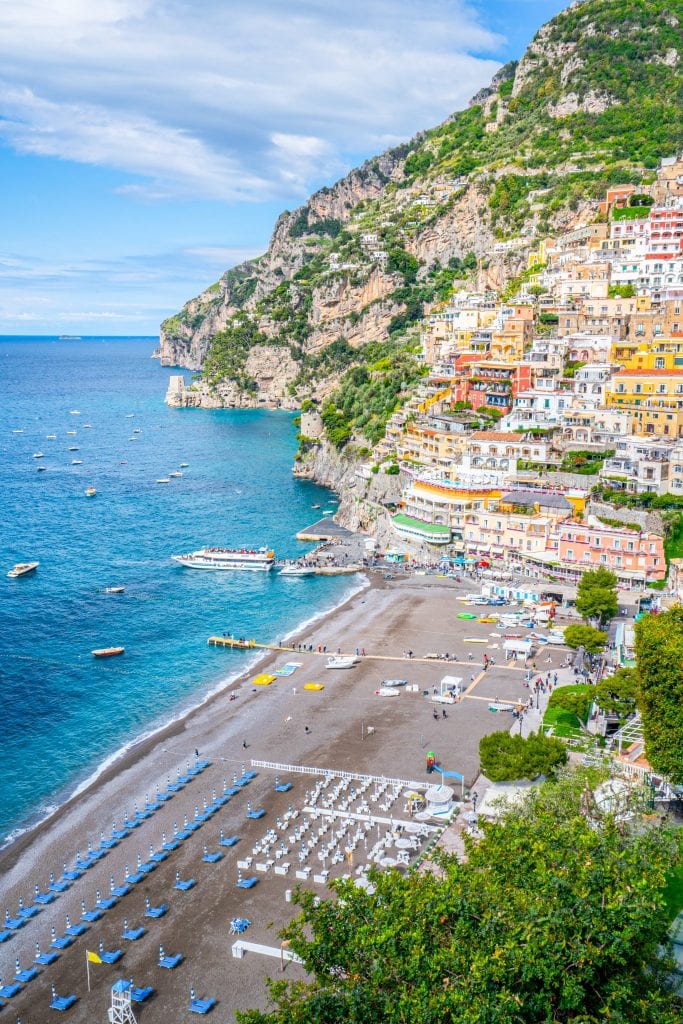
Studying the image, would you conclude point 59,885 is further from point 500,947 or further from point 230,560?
point 230,560

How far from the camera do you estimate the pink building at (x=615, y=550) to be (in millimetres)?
64312

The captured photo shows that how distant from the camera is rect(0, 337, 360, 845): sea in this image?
48.1 m

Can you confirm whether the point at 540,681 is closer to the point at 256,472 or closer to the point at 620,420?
the point at 620,420

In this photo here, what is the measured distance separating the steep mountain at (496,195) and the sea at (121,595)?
2183cm

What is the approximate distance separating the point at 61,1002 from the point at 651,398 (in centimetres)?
6779

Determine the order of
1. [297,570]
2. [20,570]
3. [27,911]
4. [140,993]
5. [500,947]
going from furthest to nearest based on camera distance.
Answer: [297,570]
[20,570]
[27,911]
[140,993]
[500,947]

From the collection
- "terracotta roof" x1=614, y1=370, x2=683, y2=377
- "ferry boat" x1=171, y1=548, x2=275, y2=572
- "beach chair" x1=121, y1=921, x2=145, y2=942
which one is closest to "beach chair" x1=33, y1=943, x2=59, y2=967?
"beach chair" x1=121, y1=921, x2=145, y2=942

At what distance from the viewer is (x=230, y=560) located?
79.4 m

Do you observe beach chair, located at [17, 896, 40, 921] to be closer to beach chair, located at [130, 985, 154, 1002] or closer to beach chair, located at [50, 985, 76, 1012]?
beach chair, located at [50, 985, 76, 1012]

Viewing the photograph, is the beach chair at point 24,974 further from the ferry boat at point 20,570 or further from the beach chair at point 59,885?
the ferry boat at point 20,570

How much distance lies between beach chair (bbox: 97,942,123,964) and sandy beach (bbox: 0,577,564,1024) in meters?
0.27

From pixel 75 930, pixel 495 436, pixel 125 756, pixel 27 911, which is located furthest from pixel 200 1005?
pixel 495 436

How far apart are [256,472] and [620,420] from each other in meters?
55.5

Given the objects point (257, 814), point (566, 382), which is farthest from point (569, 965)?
point (566, 382)
